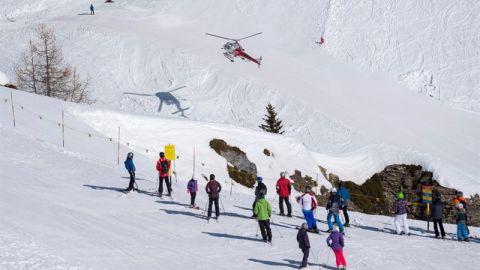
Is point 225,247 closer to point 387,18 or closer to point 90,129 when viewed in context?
point 90,129

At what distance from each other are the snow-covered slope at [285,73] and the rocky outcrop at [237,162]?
10.2m

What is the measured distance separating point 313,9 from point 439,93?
2297 cm

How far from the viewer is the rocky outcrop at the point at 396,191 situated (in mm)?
44381

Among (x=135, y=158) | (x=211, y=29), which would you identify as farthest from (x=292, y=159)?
(x=211, y=29)

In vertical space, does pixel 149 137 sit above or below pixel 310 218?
above

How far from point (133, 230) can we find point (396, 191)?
3189cm

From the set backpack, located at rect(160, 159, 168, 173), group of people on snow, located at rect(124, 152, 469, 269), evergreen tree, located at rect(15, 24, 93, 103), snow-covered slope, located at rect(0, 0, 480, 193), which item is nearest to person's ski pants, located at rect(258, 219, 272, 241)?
group of people on snow, located at rect(124, 152, 469, 269)

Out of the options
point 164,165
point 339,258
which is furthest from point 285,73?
point 339,258

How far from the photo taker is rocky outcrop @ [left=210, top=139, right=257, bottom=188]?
131 ft

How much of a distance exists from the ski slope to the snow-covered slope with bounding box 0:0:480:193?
80.5 feet

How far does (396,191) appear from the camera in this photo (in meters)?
47.1

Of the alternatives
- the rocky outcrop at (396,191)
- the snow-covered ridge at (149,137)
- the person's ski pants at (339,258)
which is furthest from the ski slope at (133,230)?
the rocky outcrop at (396,191)

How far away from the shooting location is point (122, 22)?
267 feet

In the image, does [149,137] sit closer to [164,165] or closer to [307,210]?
[164,165]
